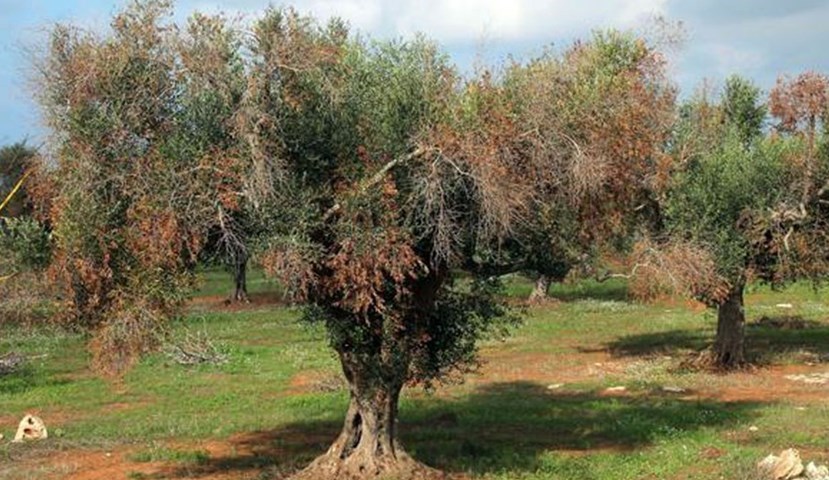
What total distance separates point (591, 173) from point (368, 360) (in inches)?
180

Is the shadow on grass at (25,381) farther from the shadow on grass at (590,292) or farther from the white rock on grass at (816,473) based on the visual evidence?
the shadow on grass at (590,292)

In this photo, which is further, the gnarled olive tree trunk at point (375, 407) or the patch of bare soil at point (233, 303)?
the patch of bare soil at point (233, 303)

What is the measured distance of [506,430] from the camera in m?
22.3

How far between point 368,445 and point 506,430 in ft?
19.3

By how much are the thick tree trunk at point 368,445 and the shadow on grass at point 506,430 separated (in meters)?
1.17

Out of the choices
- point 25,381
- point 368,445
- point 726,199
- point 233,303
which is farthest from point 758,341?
point 233,303

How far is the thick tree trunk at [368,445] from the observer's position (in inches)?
669

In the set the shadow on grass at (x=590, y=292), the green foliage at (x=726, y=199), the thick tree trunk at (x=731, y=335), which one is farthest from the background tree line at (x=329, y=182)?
the shadow on grass at (x=590, y=292)

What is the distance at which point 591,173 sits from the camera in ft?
51.6

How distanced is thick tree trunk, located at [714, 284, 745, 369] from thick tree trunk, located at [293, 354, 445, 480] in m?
15.2

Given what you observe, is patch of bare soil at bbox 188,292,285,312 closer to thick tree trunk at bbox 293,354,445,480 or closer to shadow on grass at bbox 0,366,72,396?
shadow on grass at bbox 0,366,72,396

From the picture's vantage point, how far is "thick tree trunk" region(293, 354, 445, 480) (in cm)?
1700

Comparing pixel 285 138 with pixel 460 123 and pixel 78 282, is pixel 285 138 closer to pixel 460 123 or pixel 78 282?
pixel 460 123

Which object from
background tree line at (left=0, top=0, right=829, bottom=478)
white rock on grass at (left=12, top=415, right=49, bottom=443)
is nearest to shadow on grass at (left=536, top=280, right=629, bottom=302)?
white rock on grass at (left=12, top=415, right=49, bottom=443)
